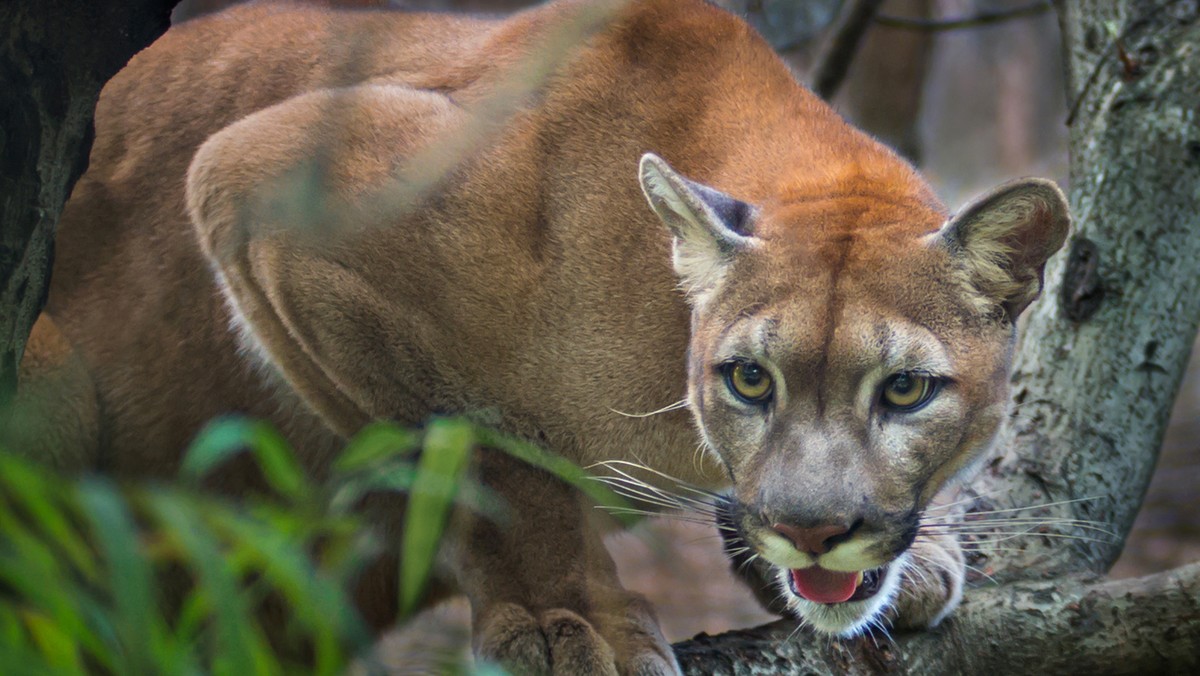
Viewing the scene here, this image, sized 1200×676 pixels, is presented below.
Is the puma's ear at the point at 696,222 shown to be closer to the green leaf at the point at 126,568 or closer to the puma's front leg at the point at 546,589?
the puma's front leg at the point at 546,589

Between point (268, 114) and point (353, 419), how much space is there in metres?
0.97

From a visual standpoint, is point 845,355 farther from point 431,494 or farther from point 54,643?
point 54,643

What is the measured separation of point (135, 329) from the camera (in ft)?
13.1

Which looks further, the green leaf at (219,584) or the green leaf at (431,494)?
the green leaf at (431,494)

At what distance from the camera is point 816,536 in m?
2.83

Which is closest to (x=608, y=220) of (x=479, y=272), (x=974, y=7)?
(x=479, y=272)

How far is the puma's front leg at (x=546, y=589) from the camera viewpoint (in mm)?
3189

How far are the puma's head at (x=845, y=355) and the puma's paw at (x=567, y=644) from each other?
0.40 meters

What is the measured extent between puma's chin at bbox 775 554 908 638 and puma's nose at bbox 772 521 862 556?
276 millimetres

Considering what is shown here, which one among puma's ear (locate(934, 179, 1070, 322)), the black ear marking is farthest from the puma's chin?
the black ear marking

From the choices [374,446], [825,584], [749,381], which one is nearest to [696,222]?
[749,381]

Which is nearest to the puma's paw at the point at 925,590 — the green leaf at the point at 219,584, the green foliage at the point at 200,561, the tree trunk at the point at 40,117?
the green foliage at the point at 200,561

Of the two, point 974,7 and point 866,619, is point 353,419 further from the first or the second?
point 974,7

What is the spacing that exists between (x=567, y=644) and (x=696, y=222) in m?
1.13
